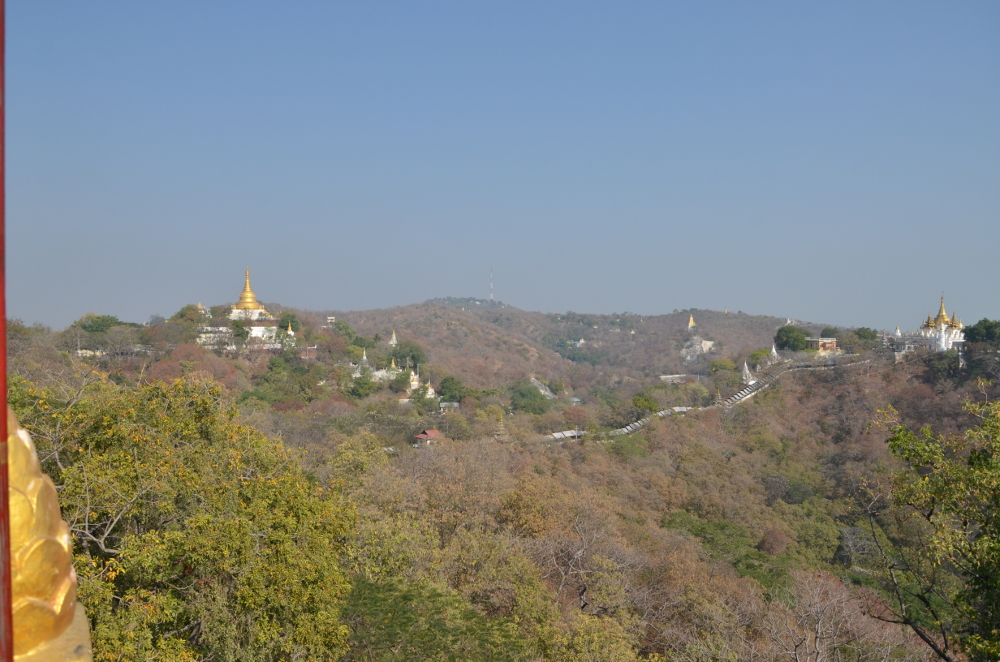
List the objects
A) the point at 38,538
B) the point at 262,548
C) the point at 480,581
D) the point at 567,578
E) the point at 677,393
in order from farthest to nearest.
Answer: the point at 677,393
the point at 567,578
the point at 480,581
the point at 262,548
the point at 38,538

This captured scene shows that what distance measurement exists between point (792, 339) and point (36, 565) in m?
47.2

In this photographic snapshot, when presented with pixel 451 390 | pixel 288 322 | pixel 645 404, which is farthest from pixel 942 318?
pixel 288 322

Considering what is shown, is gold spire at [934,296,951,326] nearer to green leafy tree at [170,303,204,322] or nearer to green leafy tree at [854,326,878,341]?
green leafy tree at [854,326,878,341]

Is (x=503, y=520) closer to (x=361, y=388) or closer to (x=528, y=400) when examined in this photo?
(x=361, y=388)

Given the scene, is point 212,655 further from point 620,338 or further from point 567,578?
point 620,338

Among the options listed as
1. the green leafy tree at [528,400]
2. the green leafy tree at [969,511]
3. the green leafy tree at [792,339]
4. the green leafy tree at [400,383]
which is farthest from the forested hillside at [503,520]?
the green leafy tree at [792,339]

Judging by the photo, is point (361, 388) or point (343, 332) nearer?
point (361, 388)

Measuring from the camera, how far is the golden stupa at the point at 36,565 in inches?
47.3

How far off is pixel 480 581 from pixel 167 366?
65.6 feet

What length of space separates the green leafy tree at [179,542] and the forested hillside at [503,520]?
0.10 ft

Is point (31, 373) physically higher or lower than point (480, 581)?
higher

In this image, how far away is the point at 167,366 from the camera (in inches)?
1123

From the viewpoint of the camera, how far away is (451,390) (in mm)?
43125

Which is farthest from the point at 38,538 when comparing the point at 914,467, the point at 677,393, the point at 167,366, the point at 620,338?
the point at 620,338
